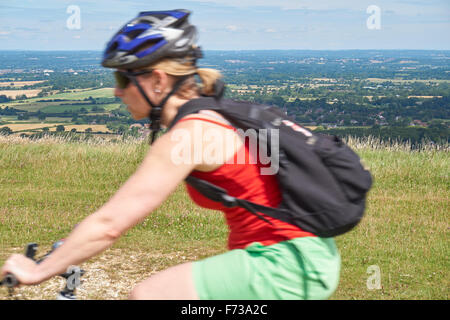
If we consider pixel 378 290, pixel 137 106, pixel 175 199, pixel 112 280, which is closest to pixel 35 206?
pixel 175 199

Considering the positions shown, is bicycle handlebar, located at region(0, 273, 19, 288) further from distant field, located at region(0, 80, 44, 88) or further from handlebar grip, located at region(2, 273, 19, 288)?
distant field, located at region(0, 80, 44, 88)

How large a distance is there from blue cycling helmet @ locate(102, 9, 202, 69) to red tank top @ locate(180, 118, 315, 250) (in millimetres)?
426

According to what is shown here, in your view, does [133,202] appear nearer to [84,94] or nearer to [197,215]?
[197,215]

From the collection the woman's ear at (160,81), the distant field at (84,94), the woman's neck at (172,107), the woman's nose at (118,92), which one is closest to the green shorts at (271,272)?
the woman's neck at (172,107)

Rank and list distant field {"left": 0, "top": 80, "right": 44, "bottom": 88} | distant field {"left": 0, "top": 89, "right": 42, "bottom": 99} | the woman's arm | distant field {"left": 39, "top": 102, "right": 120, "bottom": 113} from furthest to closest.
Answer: distant field {"left": 0, "top": 80, "right": 44, "bottom": 88}
distant field {"left": 0, "top": 89, "right": 42, "bottom": 99}
distant field {"left": 39, "top": 102, "right": 120, "bottom": 113}
the woman's arm

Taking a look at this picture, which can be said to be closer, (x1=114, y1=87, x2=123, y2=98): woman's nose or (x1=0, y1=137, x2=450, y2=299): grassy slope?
(x1=114, y1=87, x2=123, y2=98): woman's nose

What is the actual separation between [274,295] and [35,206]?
7406mm

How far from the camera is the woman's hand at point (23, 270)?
6.39 ft

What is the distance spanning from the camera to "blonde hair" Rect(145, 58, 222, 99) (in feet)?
6.91

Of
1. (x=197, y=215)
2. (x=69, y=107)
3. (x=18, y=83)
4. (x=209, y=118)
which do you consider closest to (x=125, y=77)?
(x=209, y=118)

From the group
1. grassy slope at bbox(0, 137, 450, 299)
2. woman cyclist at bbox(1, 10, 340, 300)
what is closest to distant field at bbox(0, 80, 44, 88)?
grassy slope at bbox(0, 137, 450, 299)

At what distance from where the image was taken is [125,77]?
2.17 metres

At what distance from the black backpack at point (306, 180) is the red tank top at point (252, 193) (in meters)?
0.02

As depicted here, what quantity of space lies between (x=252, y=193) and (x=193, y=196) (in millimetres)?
331
